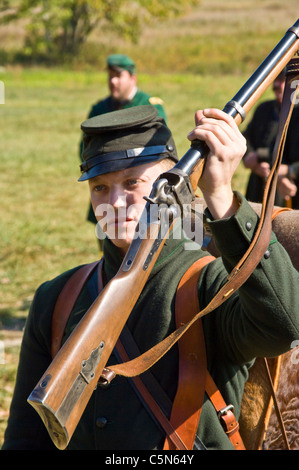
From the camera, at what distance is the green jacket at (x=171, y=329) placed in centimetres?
227

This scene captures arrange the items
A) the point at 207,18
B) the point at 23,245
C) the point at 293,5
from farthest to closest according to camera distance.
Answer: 1. the point at 207,18
2. the point at 293,5
3. the point at 23,245

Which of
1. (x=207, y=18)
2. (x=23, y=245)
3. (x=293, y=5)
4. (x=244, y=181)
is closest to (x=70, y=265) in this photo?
(x=23, y=245)

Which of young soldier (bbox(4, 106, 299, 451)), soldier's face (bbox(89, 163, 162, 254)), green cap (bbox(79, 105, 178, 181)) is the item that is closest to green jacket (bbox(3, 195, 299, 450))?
young soldier (bbox(4, 106, 299, 451))

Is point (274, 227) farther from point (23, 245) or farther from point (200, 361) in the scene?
point (23, 245)

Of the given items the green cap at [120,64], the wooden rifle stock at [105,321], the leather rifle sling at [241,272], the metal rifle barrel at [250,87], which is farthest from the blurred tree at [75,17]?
the wooden rifle stock at [105,321]

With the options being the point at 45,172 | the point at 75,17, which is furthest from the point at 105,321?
the point at 75,17

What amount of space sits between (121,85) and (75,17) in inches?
1858

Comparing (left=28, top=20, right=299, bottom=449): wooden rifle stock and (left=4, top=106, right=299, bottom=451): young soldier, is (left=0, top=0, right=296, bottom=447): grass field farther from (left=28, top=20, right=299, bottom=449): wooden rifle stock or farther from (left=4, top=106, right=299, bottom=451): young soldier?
(left=28, top=20, right=299, bottom=449): wooden rifle stock

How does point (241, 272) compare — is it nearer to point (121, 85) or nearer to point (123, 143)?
point (123, 143)

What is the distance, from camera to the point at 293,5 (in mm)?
53375

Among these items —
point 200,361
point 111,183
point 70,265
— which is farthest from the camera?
point 70,265

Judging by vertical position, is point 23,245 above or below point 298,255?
below

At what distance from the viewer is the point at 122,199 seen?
108 inches

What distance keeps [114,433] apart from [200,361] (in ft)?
1.44
